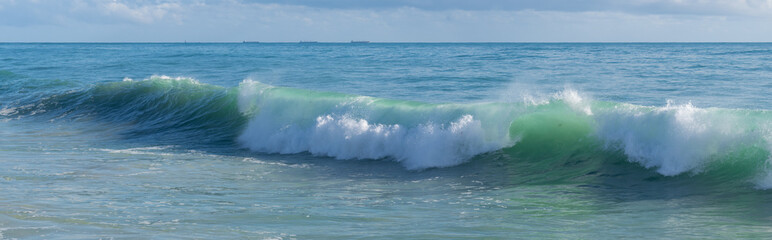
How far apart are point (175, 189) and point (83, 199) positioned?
116 cm

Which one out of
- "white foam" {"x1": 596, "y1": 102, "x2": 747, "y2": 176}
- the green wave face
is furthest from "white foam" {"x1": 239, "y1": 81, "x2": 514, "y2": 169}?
"white foam" {"x1": 596, "y1": 102, "x2": 747, "y2": 176}

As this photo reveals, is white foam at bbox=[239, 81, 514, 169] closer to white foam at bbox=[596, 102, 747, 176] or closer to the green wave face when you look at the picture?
the green wave face

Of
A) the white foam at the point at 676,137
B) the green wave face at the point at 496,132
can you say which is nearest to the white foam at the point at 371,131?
the green wave face at the point at 496,132

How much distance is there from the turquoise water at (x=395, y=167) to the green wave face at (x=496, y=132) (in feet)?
0.09

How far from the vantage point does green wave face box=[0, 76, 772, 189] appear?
8.96 meters

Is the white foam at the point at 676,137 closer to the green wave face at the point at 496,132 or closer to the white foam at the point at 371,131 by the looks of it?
the green wave face at the point at 496,132

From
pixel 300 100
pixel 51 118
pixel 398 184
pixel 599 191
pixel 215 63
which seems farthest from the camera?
pixel 215 63

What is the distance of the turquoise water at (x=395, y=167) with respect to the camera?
6617 millimetres

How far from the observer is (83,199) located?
7801mm

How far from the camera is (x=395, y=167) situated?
35.7 feet

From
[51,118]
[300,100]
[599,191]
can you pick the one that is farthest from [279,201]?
[51,118]

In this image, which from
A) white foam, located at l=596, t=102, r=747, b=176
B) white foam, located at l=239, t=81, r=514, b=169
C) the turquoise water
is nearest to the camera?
the turquoise water

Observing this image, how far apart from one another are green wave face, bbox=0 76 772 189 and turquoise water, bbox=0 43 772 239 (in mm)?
28

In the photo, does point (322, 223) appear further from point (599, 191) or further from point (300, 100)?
point (300, 100)
